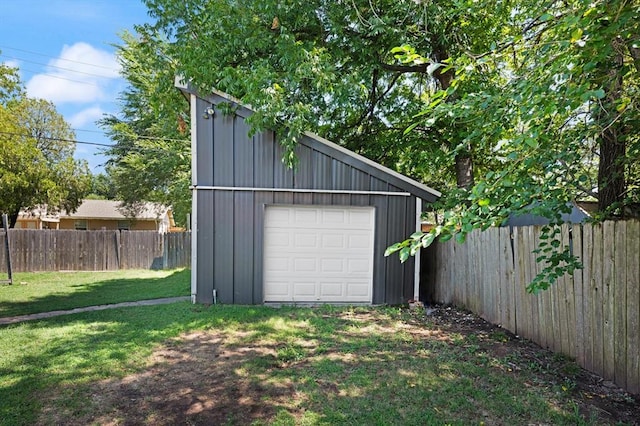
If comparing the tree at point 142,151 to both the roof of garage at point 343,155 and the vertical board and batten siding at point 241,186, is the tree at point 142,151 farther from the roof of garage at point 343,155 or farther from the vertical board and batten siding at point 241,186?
the vertical board and batten siding at point 241,186

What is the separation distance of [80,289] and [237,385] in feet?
24.4

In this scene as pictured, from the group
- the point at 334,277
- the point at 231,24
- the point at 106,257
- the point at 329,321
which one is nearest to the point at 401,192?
the point at 334,277

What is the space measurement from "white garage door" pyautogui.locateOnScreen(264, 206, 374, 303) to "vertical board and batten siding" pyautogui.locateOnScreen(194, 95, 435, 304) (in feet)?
0.65

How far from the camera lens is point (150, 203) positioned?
79.0ft

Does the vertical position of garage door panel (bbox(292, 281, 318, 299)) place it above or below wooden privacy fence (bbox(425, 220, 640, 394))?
below

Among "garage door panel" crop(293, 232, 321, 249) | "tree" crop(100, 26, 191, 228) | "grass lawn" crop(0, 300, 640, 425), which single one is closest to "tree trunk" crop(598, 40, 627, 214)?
"grass lawn" crop(0, 300, 640, 425)

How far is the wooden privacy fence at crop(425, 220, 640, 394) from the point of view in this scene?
327cm

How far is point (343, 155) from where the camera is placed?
23.4 feet

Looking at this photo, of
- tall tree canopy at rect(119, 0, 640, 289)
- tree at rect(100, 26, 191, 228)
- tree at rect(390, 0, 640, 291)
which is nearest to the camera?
tree at rect(390, 0, 640, 291)

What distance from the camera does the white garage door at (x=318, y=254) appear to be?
7145 millimetres

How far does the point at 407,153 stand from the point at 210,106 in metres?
4.87

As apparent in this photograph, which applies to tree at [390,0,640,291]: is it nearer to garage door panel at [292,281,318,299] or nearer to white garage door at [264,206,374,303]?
white garage door at [264,206,374,303]

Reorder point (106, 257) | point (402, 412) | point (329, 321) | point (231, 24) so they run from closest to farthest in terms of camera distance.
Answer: point (402, 412), point (329, 321), point (231, 24), point (106, 257)

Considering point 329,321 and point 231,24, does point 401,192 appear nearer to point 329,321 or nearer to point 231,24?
point 329,321
